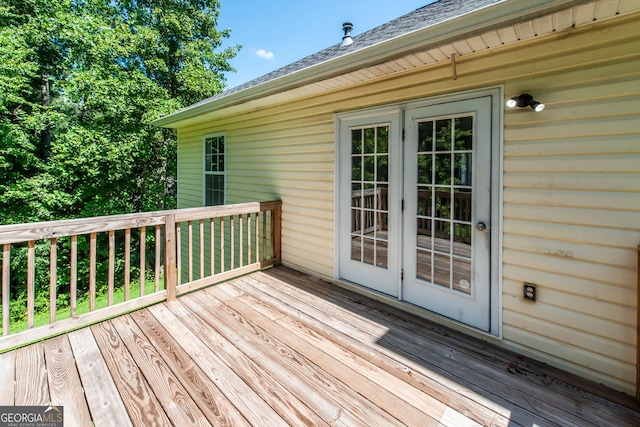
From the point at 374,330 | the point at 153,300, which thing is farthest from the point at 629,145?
the point at 153,300

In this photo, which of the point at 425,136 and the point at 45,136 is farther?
the point at 45,136

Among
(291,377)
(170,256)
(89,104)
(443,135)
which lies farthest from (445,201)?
(89,104)

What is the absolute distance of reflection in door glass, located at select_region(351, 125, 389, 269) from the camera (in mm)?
3168

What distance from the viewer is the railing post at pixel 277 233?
4.42 meters

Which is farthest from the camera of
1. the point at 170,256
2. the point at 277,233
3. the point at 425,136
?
the point at 277,233

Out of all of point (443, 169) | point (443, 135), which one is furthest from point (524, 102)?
point (443, 169)

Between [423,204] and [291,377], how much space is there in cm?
189

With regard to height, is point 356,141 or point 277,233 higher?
point 356,141

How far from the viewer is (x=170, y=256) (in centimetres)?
314

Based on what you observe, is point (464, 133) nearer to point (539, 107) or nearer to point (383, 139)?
point (539, 107)

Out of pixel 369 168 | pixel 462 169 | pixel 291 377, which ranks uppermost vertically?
pixel 369 168

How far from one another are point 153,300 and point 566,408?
3.43m

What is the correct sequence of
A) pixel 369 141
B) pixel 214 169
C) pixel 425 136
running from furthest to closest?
pixel 214 169 < pixel 369 141 < pixel 425 136

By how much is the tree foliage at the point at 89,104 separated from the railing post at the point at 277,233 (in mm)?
6515
